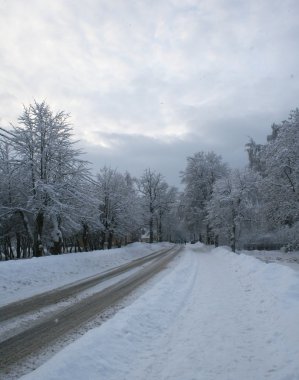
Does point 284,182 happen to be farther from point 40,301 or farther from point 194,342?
point 194,342

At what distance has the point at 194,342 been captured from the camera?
7.54 m

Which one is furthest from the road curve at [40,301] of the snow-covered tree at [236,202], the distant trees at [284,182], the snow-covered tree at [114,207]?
the snow-covered tree at [114,207]

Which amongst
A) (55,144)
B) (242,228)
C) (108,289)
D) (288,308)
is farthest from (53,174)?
(242,228)

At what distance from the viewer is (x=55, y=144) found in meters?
28.0

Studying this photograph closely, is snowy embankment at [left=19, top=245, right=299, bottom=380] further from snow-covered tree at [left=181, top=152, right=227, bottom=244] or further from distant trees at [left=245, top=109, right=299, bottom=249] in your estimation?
snow-covered tree at [left=181, top=152, right=227, bottom=244]

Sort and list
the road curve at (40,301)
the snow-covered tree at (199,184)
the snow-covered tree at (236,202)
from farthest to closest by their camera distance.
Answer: the snow-covered tree at (199,184) < the snow-covered tree at (236,202) < the road curve at (40,301)

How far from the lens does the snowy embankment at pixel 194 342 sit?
5.82m

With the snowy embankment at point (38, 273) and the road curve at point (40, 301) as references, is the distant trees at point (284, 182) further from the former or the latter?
the road curve at point (40, 301)

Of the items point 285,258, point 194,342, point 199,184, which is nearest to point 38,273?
point 194,342

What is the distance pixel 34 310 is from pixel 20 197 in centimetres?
2059

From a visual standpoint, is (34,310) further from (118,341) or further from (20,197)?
(20,197)

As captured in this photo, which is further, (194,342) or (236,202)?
(236,202)

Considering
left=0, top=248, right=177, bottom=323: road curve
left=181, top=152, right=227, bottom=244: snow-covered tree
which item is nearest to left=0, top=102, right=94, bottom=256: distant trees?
left=0, top=248, right=177, bottom=323: road curve

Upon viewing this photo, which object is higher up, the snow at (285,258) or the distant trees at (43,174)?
the distant trees at (43,174)
